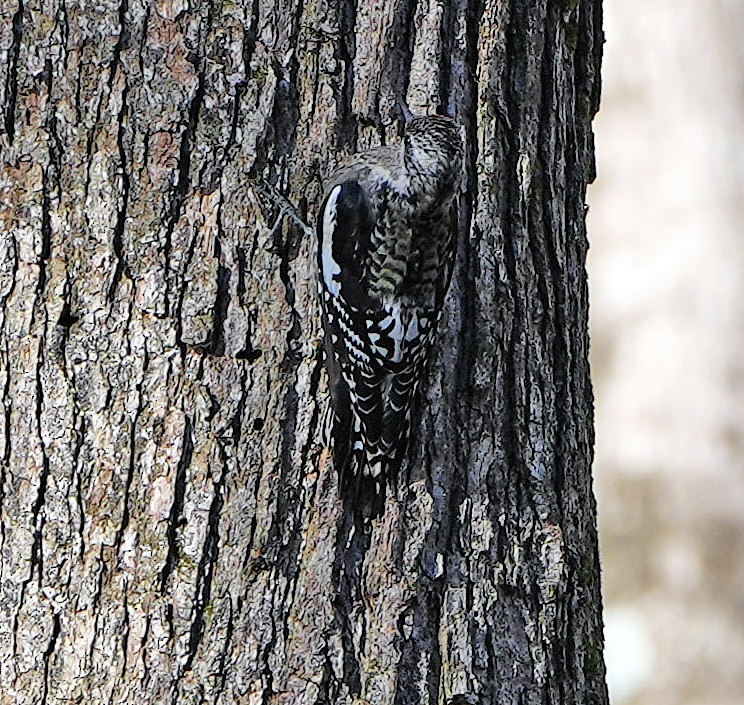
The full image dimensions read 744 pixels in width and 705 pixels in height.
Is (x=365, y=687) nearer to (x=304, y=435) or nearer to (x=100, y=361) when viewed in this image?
(x=304, y=435)

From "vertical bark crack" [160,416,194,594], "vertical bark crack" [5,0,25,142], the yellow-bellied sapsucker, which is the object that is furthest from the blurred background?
"vertical bark crack" [5,0,25,142]

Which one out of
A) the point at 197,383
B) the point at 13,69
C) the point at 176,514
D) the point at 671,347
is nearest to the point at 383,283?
the point at 197,383

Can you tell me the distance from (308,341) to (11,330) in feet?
2.19

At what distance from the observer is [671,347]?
6094 millimetres

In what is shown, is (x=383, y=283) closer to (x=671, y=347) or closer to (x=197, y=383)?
(x=197, y=383)

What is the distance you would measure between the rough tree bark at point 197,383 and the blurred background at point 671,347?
3489mm

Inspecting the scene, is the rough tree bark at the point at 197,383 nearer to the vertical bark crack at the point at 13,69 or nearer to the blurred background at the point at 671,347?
the vertical bark crack at the point at 13,69

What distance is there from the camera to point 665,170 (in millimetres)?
6258

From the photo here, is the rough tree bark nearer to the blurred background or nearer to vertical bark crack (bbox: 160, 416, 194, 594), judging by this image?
vertical bark crack (bbox: 160, 416, 194, 594)

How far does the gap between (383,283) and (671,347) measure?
3481 mm

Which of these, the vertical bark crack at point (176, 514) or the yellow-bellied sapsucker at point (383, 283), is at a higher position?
the yellow-bellied sapsucker at point (383, 283)

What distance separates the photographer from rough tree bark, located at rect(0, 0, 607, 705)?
8.15 feet

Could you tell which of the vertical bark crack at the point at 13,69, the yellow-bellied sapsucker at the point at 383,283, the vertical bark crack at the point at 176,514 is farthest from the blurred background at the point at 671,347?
the vertical bark crack at the point at 13,69

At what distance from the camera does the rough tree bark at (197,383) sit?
8.15 feet
